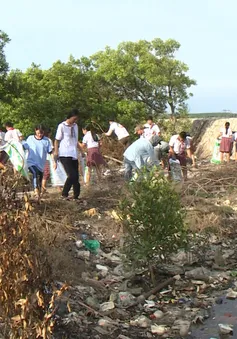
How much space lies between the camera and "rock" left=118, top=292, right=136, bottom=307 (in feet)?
17.7

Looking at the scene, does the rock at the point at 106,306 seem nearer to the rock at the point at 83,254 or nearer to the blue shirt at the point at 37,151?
the rock at the point at 83,254

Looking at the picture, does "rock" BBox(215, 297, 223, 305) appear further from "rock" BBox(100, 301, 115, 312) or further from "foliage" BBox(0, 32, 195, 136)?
"foliage" BBox(0, 32, 195, 136)

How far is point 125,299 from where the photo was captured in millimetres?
5430

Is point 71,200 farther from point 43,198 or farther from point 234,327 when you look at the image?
point 234,327

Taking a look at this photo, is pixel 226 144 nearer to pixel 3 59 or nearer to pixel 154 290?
pixel 3 59

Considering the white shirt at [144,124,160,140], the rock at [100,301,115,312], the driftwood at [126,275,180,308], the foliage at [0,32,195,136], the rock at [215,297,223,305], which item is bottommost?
the rock at [215,297,223,305]

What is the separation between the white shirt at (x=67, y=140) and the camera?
8109mm

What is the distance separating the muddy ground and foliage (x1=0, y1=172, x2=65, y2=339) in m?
0.89

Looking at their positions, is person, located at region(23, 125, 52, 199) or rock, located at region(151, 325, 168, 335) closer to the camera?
rock, located at region(151, 325, 168, 335)

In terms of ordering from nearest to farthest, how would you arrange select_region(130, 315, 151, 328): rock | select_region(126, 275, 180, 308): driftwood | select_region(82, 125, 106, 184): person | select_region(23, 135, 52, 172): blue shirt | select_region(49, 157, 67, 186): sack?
select_region(130, 315, 151, 328): rock → select_region(126, 275, 180, 308): driftwood → select_region(23, 135, 52, 172): blue shirt → select_region(49, 157, 67, 186): sack → select_region(82, 125, 106, 184): person

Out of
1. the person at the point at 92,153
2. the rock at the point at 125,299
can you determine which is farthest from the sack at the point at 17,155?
the rock at the point at 125,299

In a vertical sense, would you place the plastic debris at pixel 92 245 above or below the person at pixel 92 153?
below

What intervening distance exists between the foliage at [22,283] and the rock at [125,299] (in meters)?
2.05

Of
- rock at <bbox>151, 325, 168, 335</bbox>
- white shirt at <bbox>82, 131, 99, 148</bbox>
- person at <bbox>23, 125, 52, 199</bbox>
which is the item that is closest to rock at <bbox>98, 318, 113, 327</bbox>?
rock at <bbox>151, 325, 168, 335</bbox>
